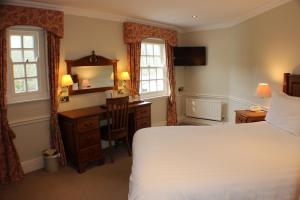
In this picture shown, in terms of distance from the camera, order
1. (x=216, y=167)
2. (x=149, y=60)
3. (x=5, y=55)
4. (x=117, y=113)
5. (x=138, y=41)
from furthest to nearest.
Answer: (x=149, y=60) < (x=138, y=41) < (x=117, y=113) < (x=5, y=55) < (x=216, y=167)

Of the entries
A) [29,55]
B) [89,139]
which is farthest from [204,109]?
[29,55]

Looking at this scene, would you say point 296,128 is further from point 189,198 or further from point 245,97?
point 245,97

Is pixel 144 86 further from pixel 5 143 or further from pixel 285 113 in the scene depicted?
pixel 285 113

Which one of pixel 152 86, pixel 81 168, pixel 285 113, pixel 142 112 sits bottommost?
pixel 81 168

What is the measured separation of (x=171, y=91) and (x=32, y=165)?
312cm

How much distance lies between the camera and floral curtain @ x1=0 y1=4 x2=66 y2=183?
3.01 meters

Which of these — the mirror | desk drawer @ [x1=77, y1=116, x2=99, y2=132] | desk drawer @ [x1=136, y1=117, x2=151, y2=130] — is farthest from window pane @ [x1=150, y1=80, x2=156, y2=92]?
desk drawer @ [x1=77, y1=116, x2=99, y2=132]

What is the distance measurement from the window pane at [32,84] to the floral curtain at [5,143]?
15.2 inches

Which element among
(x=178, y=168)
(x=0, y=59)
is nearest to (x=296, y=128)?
(x=178, y=168)

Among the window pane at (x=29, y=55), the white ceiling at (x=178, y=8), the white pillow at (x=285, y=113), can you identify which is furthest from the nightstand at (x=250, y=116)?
the window pane at (x=29, y=55)

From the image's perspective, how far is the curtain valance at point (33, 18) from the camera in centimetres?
298

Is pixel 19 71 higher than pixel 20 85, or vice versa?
pixel 19 71

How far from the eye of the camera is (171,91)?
5441mm

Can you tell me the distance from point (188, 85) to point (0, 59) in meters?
3.92
